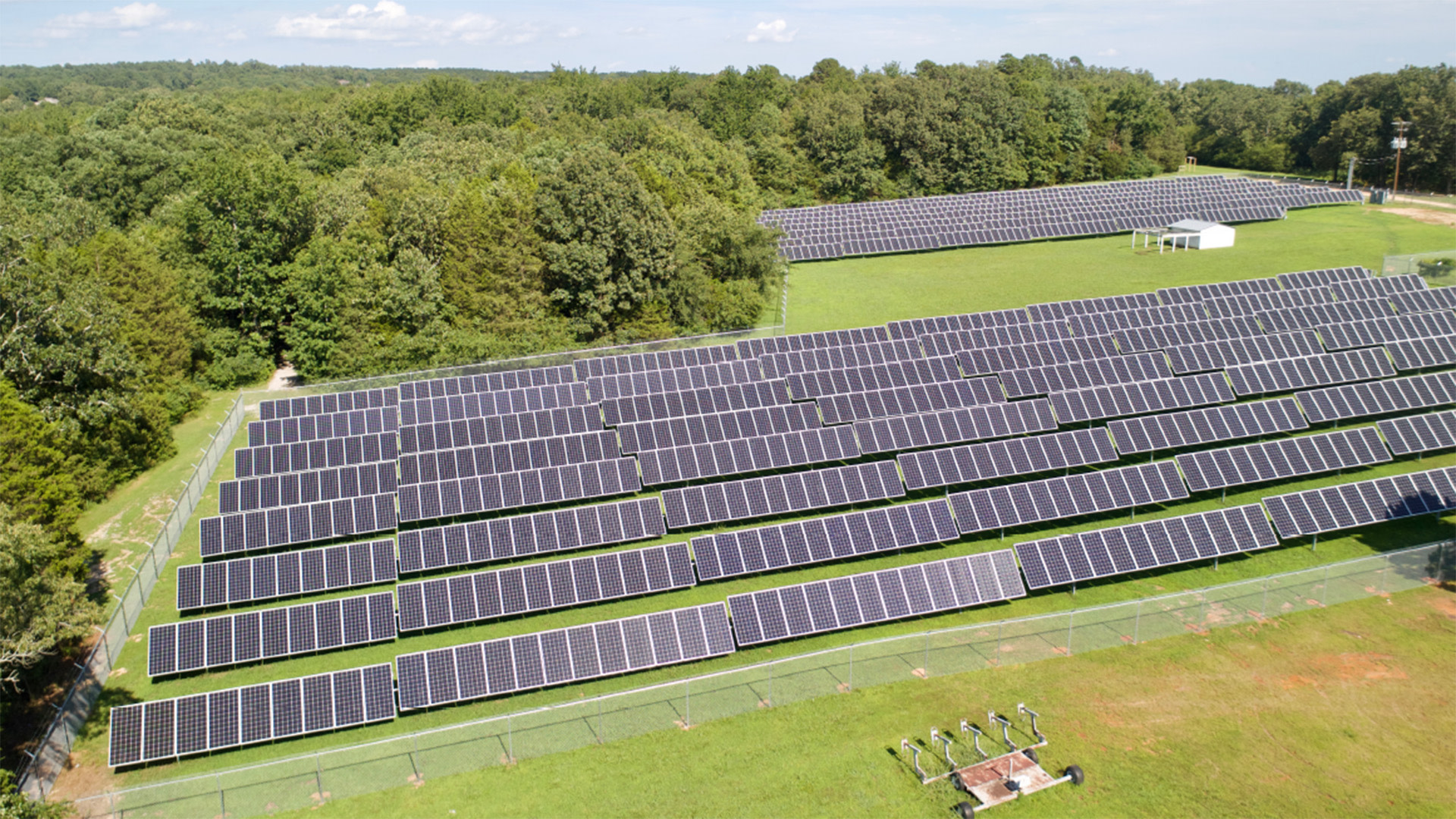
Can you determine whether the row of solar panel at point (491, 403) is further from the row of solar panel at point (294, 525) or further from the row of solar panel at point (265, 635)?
the row of solar panel at point (265, 635)

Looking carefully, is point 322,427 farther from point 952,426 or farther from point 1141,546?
point 1141,546

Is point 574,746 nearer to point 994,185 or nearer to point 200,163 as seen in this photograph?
point 200,163

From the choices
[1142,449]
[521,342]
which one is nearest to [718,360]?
[521,342]

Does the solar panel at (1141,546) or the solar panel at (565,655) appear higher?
the solar panel at (1141,546)

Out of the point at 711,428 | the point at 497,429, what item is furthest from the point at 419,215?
the point at 711,428

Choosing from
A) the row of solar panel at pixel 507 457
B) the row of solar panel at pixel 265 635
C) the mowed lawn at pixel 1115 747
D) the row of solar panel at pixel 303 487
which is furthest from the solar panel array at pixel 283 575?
the mowed lawn at pixel 1115 747
